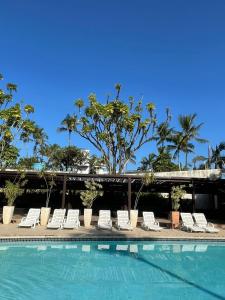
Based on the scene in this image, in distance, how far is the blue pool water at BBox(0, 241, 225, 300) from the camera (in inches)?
245

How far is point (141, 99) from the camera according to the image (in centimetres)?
2436

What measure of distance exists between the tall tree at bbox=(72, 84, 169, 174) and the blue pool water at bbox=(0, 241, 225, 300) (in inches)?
513

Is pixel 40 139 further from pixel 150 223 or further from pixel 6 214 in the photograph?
pixel 150 223

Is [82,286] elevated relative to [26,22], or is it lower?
lower

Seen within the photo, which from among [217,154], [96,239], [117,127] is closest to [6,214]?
[96,239]

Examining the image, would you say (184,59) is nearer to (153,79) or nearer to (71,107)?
(153,79)

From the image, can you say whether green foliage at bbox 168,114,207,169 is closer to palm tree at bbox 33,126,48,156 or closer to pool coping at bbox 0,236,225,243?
palm tree at bbox 33,126,48,156

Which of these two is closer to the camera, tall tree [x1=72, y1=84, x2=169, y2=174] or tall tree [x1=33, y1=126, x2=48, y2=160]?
tall tree [x1=72, y1=84, x2=169, y2=174]

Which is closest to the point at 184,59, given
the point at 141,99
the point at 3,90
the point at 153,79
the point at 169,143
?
the point at 153,79

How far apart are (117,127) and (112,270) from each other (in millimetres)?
16793

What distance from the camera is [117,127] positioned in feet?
79.2

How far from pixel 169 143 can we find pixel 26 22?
25443 mm

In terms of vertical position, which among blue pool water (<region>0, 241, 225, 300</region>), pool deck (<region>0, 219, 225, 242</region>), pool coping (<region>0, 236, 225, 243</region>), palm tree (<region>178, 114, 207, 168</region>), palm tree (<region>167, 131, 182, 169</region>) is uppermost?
palm tree (<region>178, 114, 207, 168</region>)

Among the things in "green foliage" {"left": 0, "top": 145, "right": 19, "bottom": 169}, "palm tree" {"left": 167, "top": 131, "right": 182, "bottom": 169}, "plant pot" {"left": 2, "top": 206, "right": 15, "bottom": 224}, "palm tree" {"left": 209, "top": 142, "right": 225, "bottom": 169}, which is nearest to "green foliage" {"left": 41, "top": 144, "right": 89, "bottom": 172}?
"palm tree" {"left": 167, "top": 131, "right": 182, "bottom": 169}
